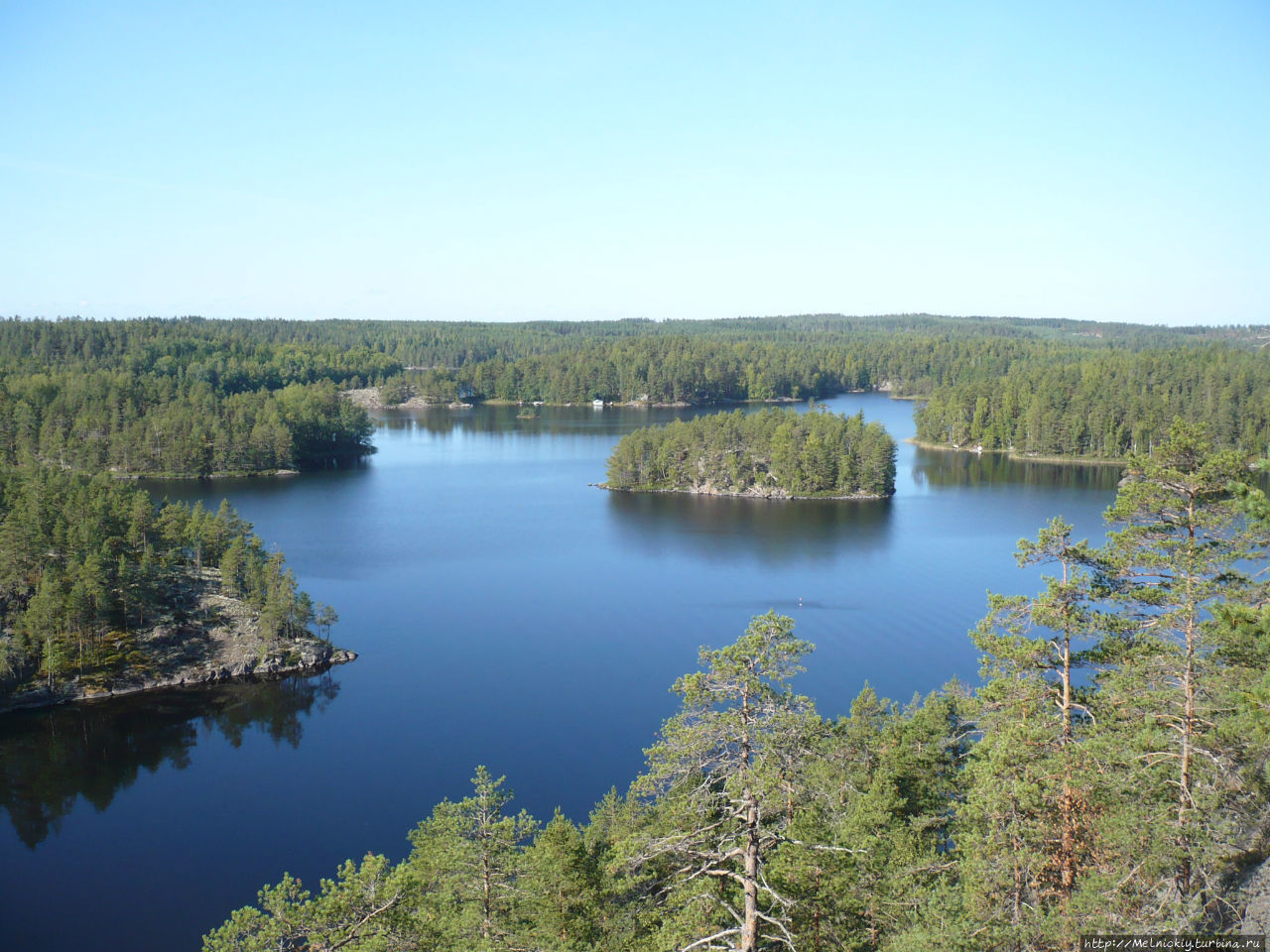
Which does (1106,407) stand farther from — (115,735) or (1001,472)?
(115,735)

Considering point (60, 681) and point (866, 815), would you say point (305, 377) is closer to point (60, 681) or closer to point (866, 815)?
point (60, 681)

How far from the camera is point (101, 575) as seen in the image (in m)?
27.6

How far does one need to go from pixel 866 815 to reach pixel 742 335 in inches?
6905

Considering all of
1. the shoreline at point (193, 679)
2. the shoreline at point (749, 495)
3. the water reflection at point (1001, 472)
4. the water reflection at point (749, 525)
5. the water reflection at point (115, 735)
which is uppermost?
the water reflection at point (1001, 472)

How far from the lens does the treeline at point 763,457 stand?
56625mm

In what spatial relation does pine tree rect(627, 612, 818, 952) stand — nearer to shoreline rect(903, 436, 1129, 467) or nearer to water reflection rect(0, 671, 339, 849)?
water reflection rect(0, 671, 339, 849)

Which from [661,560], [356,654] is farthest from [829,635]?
[356,654]

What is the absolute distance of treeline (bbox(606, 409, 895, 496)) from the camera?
56.6m

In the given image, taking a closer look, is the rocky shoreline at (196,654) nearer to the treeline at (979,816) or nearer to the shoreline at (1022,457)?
the treeline at (979,816)

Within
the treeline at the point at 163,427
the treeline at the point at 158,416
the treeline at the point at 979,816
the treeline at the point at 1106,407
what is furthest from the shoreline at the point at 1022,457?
the treeline at the point at 979,816

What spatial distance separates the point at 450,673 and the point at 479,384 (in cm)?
9587

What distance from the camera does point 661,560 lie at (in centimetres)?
4156

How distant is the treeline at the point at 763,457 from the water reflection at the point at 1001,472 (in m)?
6.40

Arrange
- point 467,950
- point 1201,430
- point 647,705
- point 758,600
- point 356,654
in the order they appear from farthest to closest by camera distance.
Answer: point 758,600 < point 356,654 < point 647,705 < point 1201,430 < point 467,950
